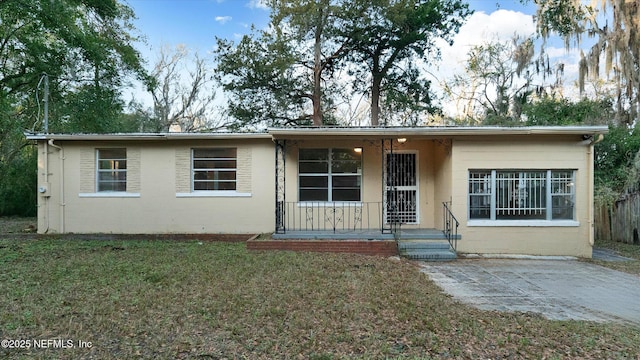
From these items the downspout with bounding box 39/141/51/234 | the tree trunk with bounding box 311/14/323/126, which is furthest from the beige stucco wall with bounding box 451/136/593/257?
the downspout with bounding box 39/141/51/234

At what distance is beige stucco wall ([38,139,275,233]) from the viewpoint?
380 inches

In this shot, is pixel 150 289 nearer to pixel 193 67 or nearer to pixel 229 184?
pixel 229 184

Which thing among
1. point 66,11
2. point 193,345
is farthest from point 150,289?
Answer: point 66,11

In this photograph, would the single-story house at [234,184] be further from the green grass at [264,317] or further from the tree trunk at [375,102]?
the tree trunk at [375,102]

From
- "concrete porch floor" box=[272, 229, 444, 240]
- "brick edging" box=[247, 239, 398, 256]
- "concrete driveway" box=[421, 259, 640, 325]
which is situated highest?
"concrete porch floor" box=[272, 229, 444, 240]

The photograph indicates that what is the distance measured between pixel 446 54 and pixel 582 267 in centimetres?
1265

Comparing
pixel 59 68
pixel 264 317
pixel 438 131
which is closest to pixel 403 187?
pixel 438 131

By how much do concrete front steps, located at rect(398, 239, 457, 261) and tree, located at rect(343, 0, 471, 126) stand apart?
1003cm

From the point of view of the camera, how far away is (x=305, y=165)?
382 inches

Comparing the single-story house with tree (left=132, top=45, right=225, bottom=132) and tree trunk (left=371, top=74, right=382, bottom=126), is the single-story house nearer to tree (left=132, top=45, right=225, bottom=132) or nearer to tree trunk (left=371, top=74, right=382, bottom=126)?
tree trunk (left=371, top=74, right=382, bottom=126)

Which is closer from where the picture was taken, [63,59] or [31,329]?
[31,329]

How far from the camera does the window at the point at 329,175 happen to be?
9.63 m

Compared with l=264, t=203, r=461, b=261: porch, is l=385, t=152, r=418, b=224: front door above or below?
above

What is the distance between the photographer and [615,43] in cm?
1455
